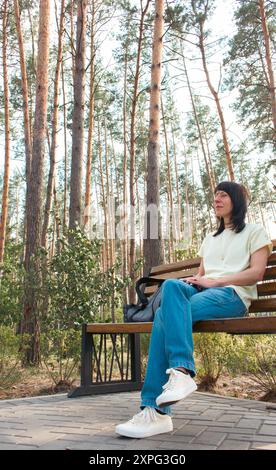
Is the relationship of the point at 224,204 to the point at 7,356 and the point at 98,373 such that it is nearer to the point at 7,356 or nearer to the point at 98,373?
the point at 98,373

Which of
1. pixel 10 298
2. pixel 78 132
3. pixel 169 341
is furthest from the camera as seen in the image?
pixel 78 132

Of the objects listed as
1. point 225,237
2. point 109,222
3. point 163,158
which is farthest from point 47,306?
point 163,158

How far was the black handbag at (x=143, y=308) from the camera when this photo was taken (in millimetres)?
2914

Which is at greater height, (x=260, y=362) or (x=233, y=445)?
(x=260, y=362)

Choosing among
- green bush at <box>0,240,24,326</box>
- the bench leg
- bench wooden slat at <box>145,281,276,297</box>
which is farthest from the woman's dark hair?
green bush at <box>0,240,24,326</box>

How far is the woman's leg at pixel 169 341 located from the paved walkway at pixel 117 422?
0.79 ft

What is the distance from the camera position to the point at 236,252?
2.81 metres

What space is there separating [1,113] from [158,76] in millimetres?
10764

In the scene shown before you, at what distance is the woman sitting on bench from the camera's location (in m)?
2.20

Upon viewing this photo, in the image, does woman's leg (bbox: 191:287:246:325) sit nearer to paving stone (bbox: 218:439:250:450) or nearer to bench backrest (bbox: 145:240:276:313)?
bench backrest (bbox: 145:240:276:313)

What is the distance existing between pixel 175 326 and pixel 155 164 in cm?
614

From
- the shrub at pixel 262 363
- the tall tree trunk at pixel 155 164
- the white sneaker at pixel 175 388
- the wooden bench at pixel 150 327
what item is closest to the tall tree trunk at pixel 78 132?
the tall tree trunk at pixel 155 164

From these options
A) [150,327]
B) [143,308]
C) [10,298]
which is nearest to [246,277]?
[150,327]
